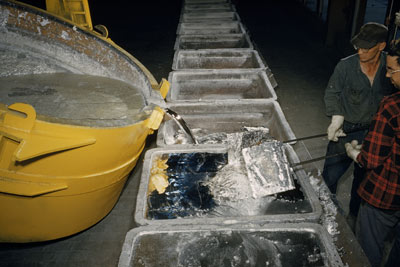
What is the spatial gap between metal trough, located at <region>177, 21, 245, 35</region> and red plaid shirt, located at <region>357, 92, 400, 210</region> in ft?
16.0

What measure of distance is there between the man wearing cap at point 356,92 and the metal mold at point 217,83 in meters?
1.29

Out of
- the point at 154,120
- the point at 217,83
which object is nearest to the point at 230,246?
the point at 154,120

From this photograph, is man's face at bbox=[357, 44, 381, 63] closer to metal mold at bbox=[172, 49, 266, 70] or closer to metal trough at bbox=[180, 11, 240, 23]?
metal mold at bbox=[172, 49, 266, 70]

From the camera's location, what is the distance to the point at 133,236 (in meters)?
1.74

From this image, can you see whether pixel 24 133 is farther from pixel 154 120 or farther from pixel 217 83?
pixel 217 83

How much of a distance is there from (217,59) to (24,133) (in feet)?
12.3

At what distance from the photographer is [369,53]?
2355 millimetres

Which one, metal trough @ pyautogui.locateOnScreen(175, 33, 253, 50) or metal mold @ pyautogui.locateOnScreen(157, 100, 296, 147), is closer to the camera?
metal mold @ pyautogui.locateOnScreen(157, 100, 296, 147)

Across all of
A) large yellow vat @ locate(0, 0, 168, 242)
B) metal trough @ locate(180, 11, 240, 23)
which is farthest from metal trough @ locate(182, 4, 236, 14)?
large yellow vat @ locate(0, 0, 168, 242)

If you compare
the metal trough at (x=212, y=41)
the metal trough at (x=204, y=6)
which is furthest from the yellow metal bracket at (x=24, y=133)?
the metal trough at (x=204, y=6)

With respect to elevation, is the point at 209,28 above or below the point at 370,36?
below

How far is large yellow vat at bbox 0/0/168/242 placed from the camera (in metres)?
1.56

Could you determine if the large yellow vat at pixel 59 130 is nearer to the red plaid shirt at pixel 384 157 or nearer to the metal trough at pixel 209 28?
the red plaid shirt at pixel 384 157

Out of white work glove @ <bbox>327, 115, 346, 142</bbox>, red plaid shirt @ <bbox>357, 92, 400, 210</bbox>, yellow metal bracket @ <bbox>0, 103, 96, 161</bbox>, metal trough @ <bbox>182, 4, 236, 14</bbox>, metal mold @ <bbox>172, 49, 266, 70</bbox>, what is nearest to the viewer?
yellow metal bracket @ <bbox>0, 103, 96, 161</bbox>
